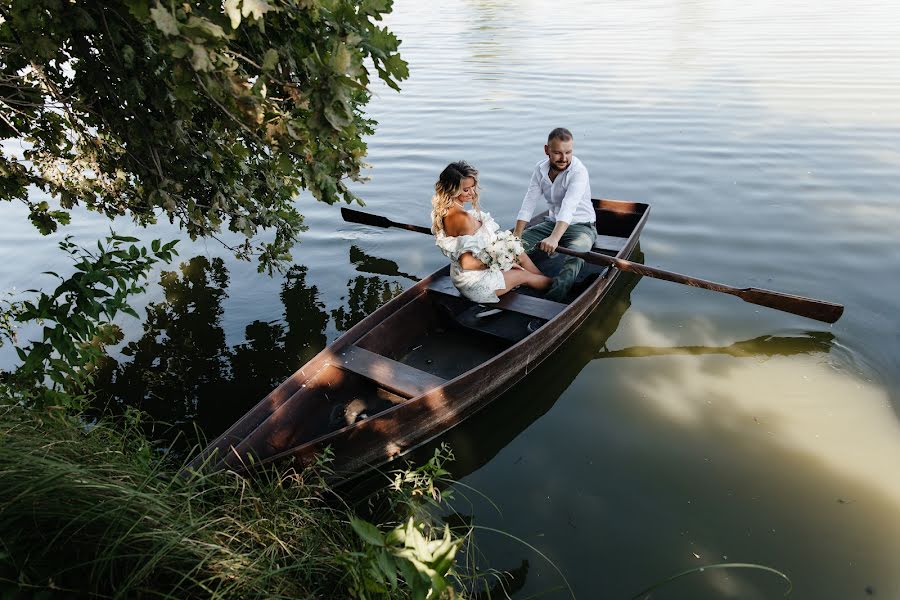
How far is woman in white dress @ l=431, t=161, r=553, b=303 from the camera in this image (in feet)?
17.5

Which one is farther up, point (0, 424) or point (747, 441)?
point (0, 424)

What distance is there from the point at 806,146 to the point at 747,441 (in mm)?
7812

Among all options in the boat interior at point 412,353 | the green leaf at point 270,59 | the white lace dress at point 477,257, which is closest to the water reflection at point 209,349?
the boat interior at point 412,353

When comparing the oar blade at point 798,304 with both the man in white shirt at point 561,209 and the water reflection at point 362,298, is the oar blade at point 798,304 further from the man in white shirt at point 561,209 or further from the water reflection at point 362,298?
the water reflection at point 362,298

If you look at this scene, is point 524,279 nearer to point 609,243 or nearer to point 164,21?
point 609,243

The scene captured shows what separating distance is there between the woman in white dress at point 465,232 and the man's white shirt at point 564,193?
121 cm

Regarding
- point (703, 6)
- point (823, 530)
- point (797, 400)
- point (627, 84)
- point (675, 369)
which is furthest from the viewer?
point (703, 6)

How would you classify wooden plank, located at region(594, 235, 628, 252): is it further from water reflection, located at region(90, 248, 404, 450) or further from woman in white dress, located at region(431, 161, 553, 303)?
water reflection, located at region(90, 248, 404, 450)

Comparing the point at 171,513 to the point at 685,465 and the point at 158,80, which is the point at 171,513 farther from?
the point at 685,465

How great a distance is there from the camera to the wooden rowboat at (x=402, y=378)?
418cm

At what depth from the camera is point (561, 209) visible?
661cm

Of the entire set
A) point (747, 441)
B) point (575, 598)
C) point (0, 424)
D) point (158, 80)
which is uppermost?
point (158, 80)

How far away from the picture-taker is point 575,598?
3.57 meters

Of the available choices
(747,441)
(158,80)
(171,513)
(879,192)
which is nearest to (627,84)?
(879,192)
